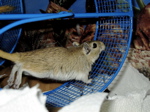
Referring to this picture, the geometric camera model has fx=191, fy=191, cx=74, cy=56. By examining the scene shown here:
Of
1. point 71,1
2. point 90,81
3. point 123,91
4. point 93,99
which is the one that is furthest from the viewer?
point 71,1

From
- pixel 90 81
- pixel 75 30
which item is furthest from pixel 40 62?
pixel 75 30

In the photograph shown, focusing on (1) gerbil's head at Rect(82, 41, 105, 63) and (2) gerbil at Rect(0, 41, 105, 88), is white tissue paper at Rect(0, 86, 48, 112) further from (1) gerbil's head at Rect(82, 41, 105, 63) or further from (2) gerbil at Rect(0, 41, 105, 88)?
(1) gerbil's head at Rect(82, 41, 105, 63)

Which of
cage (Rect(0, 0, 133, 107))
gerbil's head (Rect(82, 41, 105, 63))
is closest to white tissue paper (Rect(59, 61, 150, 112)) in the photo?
cage (Rect(0, 0, 133, 107))

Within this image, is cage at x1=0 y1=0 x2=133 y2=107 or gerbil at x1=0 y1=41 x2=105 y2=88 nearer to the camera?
gerbil at x1=0 y1=41 x2=105 y2=88

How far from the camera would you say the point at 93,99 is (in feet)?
1.90

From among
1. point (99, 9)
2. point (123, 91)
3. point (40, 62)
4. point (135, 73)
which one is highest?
point (99, 9)

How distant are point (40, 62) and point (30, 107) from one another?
3.06 ft

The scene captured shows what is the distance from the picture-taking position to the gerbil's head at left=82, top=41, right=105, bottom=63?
1556 millimetres

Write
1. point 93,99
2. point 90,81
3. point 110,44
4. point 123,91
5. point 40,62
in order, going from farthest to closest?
point 123,91, point 110,44, point 90,81, point 40,62, point 93,99

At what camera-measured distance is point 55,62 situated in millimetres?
1438

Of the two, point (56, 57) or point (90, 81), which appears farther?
point (90, 81)

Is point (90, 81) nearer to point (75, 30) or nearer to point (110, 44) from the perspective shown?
point (110, 44)

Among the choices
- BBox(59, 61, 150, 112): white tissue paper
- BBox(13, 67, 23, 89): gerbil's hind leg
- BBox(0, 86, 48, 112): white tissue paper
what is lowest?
BBox(13, 67, 23, 89): gerbil's hind leg

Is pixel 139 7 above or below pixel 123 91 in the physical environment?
above
